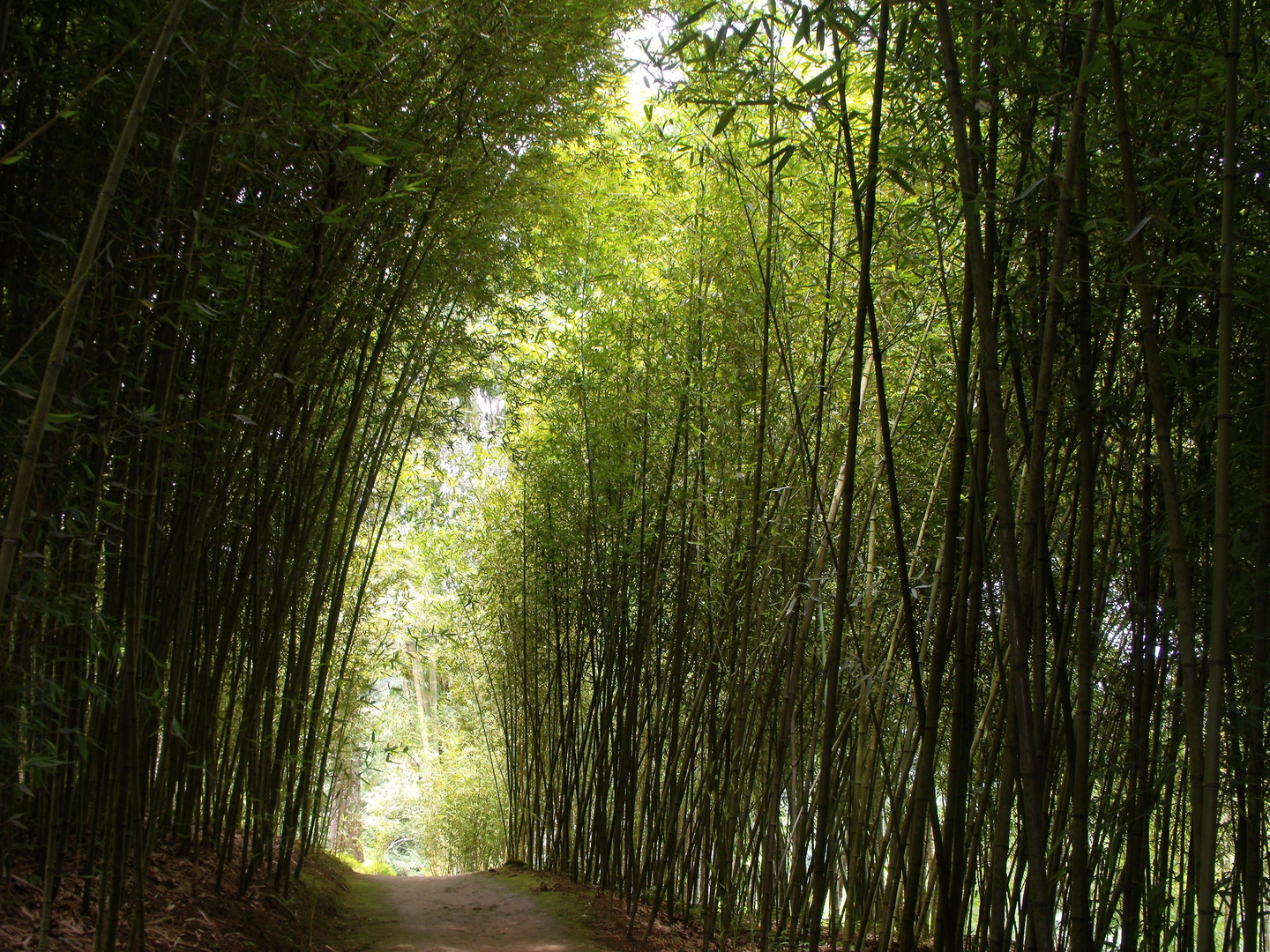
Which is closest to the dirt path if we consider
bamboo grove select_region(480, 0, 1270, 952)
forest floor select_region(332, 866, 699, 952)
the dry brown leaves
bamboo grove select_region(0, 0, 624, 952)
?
forest floor select_region(332, 866, 699, 952)

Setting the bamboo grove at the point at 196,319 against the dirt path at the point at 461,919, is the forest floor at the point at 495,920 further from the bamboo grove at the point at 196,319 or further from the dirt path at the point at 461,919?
the bamboo grove at the point at 196,319

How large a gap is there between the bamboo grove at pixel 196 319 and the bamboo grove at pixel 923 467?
80 cm

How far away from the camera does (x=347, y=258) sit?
9.37 ft

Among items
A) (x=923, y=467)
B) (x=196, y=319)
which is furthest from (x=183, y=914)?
(x=923, y=467)

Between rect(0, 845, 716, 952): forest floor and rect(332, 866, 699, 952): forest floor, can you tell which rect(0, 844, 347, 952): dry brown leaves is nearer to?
rect(0, 845, 716, 952): forest floor

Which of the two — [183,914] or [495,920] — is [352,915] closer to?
[495,920]

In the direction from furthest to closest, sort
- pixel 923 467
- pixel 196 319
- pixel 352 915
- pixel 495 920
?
pixel 495 920 → pixel 352 915 → pixel 923 467 → pixel 196 319

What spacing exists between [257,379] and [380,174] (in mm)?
789

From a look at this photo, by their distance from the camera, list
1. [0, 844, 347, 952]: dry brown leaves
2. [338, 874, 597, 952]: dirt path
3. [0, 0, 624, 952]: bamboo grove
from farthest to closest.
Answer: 1. [338, 874, 597, 952]: dirt path
2. [0, 844, 347, 952]: dry brown leaves
3. [0, 0, 624, 952]: bamboo grove

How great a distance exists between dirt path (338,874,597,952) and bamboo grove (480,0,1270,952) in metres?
0.55

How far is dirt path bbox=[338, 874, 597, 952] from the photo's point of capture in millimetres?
4008

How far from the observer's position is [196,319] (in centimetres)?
188

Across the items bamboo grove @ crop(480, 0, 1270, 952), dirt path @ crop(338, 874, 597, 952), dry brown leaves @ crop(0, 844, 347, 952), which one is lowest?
dirt path @ crop(338, 874, 597, 952)

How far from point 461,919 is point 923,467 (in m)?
3.58
